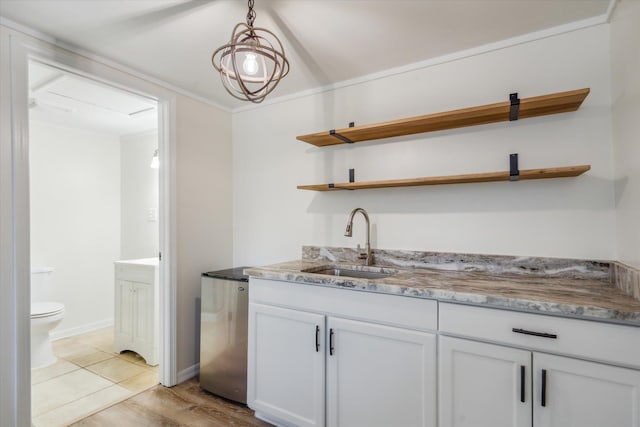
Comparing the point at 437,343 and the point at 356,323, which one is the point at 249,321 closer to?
the point at 356,323

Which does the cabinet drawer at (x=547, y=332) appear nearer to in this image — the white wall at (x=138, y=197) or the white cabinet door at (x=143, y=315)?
the white cabinet door at (x=143, y=315)

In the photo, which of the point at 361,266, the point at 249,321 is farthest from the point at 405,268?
→ the point at 249,321

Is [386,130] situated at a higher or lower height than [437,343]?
higher

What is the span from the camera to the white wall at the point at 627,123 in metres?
1.31

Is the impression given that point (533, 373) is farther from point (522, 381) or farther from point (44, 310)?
point (44, 310)

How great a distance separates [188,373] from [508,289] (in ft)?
7.63

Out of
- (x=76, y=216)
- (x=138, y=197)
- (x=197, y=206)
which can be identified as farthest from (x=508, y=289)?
(x=76, y=216)

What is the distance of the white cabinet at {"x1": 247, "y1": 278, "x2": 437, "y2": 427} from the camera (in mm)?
1454

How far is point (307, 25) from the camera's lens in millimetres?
1692

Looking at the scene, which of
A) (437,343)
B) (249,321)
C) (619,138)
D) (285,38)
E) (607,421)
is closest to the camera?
(607,421)

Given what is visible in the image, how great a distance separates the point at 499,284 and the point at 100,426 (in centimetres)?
236

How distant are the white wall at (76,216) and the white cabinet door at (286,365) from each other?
8.89 ft

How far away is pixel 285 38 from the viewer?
182 centimetres

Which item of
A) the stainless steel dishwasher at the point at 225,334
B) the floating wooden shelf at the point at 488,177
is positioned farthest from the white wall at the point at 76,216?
the floating wooden shelf at the point at 488,177
